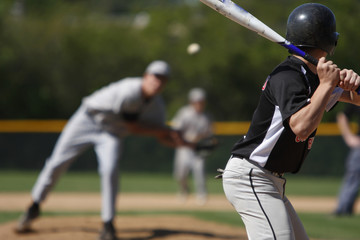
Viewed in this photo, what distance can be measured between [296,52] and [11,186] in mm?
11964

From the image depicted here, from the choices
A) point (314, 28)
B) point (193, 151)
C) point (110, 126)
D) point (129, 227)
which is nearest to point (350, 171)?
point (193, 151)

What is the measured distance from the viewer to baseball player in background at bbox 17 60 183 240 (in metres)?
6.32

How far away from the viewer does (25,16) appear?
1226 inches

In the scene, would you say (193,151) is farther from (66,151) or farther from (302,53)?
(302,53)

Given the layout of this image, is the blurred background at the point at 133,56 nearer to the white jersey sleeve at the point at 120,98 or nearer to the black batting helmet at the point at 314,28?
the white jersey sleeve at the point at 120,98

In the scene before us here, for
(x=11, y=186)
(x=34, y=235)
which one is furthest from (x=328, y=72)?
(x=11, y=186)

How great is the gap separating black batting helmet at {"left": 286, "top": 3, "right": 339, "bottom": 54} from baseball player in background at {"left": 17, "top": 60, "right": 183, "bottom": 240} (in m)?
2.90

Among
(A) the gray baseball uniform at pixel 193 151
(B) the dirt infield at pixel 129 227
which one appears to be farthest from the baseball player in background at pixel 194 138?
(B) the dirt infield at pixel 129 227

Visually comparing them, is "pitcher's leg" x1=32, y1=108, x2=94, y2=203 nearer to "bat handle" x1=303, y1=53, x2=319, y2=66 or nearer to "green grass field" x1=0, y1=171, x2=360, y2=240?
"green grass field" x1=0, y1=171, x2=360, y2=240

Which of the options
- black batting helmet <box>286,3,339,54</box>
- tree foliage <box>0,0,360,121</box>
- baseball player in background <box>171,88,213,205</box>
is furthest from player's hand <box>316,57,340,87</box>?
tree foliage <box>0,0,360,121</box>

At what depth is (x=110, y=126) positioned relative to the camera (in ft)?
21.3

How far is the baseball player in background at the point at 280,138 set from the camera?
3.22m

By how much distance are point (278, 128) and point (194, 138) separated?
359 inches

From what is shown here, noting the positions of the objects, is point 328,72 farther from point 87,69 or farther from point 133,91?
point 87,69
